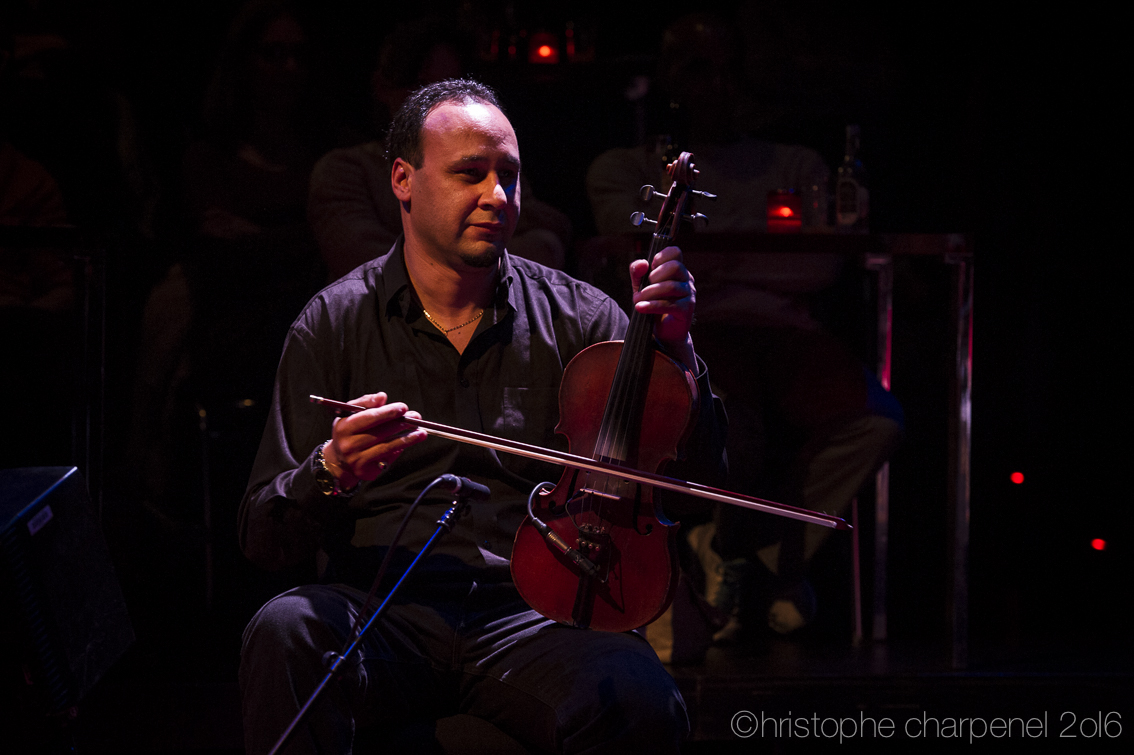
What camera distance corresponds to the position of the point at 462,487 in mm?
1410

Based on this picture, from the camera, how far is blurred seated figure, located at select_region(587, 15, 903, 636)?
9.04ft

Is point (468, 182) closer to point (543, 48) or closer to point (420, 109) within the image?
point (420, 109)

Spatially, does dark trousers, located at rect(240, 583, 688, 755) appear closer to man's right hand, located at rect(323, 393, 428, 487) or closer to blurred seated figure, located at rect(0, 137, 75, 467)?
man's right hand, located at rect(323, 393, 428, 487)

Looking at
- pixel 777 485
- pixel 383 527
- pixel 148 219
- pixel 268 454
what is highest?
pixel 148 219

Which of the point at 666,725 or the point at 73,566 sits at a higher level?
the point at 73,566

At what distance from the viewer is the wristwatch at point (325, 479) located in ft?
4.96

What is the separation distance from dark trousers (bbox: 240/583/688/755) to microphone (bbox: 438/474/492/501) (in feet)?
0.92

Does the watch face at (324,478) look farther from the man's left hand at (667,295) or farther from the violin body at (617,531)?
the man's left hand at (667,295)

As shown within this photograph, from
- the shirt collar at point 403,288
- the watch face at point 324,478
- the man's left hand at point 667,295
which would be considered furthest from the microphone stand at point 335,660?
the shirt collar at point 403,288

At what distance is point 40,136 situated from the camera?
2922mm

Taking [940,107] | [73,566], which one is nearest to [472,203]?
[73,566]

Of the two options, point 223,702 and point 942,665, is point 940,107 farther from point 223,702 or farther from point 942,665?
point 223,702

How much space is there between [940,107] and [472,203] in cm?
206

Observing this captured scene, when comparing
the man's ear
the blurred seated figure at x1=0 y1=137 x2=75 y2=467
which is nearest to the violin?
the man's ear
